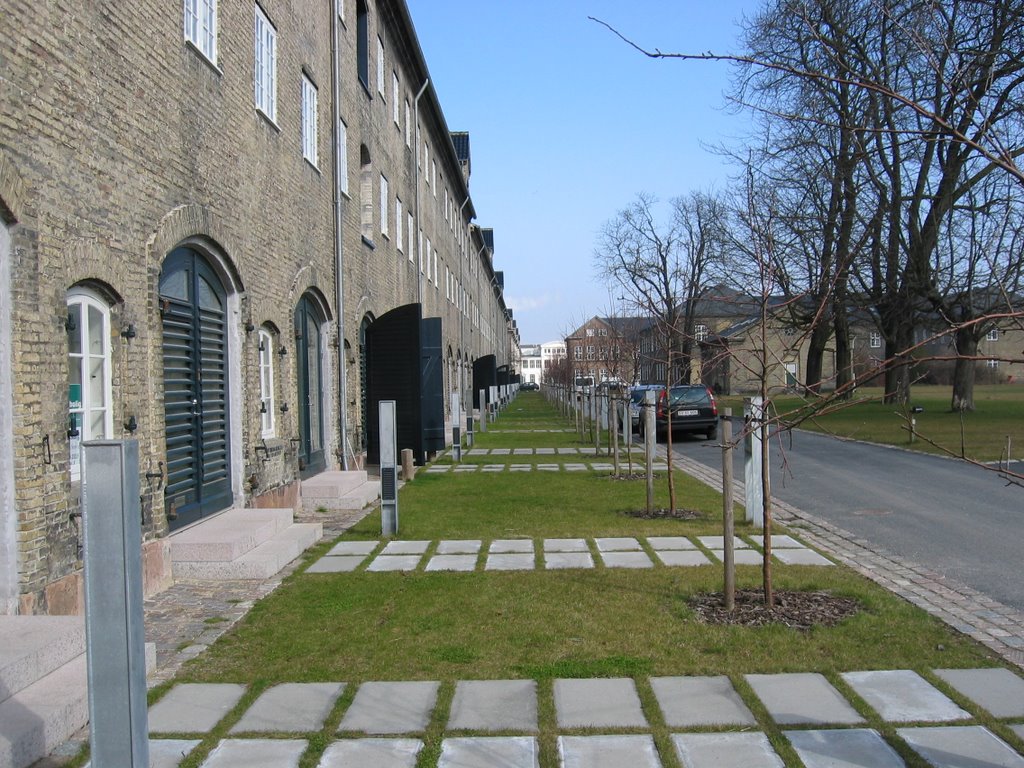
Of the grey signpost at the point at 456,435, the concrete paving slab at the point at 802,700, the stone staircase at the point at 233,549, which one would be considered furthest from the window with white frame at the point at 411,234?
the concrete paving slab at the point at 802,700

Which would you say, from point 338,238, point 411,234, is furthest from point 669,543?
point 411,234

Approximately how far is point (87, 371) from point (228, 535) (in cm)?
206

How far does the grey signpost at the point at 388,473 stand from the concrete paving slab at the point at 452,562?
143 centimetres

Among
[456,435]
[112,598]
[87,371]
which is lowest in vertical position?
[456,435]

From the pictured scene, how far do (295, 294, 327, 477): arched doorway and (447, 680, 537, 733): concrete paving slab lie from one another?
8.59 m

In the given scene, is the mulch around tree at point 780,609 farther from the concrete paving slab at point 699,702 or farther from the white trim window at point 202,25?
the white trim window at point 202,25

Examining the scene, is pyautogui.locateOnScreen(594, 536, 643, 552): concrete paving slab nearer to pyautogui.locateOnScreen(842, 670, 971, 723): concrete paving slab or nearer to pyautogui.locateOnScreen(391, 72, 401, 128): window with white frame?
pyautogui.locateOnScreen(842, 670, 971, 723): concrete paving slab

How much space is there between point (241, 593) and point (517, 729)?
3.65 meters

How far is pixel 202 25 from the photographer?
9195 mm

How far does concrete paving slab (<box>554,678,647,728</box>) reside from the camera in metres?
4.21

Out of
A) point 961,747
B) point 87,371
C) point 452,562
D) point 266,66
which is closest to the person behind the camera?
point 961,747

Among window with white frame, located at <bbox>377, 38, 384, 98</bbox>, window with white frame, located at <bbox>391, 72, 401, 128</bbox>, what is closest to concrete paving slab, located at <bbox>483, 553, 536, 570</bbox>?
window with white frame, located at <bbox>377, 38, 384, 98</bbox>

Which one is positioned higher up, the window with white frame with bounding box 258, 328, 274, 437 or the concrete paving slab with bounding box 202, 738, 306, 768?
the window with white frame with bounding box 258, 328, 274, 437

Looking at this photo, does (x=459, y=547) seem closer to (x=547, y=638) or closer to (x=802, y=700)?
(x=547, y=638)
